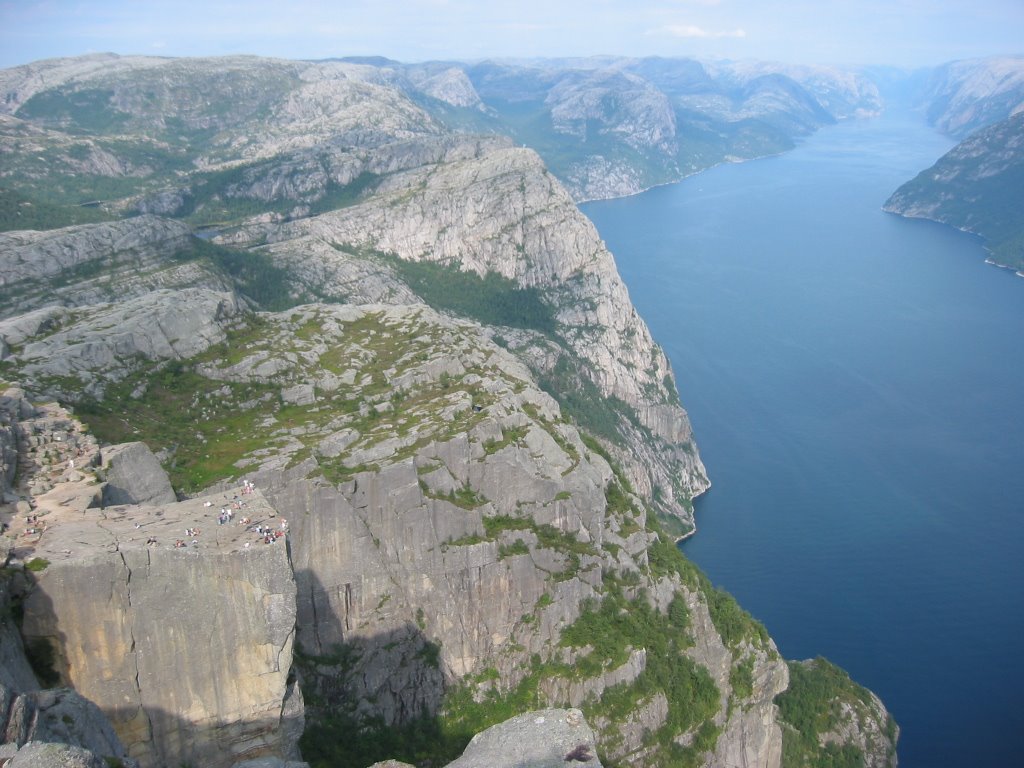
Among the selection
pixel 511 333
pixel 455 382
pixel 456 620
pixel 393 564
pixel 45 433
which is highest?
pixel 45 433

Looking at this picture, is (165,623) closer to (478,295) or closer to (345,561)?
(345,561)

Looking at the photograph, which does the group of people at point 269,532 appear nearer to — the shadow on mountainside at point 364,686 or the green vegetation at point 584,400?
the shadow on mountainside at point 364,686

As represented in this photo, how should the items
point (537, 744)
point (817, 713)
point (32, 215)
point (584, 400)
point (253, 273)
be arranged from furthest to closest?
point (32, 215), point (584, 400), point (253, 273), point (817, 713), point (537, 744)

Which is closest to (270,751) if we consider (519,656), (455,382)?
(519,656)

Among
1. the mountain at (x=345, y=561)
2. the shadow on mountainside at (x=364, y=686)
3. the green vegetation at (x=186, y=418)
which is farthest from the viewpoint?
the shadow on mountainside at (x=364, y=686)

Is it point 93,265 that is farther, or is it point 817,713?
point 93,265

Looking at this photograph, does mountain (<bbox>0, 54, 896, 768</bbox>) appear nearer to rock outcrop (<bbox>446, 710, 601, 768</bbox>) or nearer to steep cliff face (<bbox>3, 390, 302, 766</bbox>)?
steep cliff face (<bbox>3, 390, 302, 766</bbox>)

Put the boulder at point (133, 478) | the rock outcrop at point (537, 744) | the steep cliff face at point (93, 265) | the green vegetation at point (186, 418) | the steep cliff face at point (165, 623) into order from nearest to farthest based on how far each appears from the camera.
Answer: the rock outcrop at point (537, 744), the steep cliff face at point (165, 623), the boulder at point (133, 478), the green vegetation at point (186, 418), the steep cliff face at point (93, 265)

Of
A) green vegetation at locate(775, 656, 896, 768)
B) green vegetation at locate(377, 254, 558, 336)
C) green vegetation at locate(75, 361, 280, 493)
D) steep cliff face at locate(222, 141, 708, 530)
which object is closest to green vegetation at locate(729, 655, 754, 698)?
green vegetation at locate(775, 656, 896, 768)

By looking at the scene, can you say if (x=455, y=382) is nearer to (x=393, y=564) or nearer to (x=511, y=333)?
(x=393, y=564)

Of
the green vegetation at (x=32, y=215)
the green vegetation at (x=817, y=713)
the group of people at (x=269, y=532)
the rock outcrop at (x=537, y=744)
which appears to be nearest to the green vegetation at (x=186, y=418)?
the group of people at (x=269, y=532)

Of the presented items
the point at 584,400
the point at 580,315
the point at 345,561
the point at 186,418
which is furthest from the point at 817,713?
the point at 580,315
